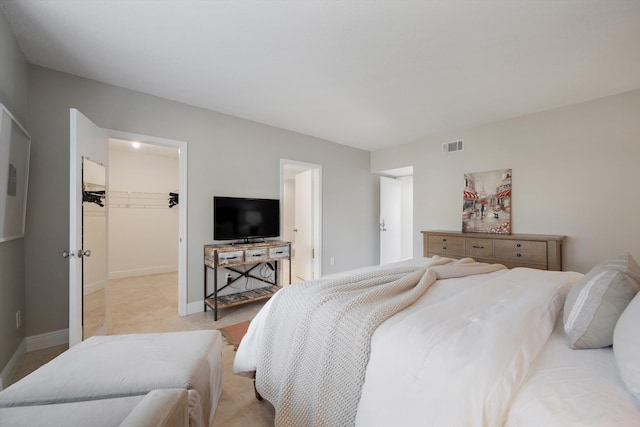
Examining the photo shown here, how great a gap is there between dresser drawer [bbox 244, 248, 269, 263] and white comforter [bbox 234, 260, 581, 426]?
2.31 metres

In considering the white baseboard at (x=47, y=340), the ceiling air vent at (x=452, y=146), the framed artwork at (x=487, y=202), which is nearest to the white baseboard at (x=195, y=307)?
the white baseboard at (x=47, y=340)

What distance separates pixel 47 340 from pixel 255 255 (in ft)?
6.51

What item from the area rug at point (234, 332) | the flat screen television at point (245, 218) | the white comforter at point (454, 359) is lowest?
the area rug at point (234, 332)

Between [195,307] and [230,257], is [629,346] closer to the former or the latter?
[230,257]

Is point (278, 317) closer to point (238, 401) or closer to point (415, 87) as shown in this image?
point (238, 401)

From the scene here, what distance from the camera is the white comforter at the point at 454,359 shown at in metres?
0.78

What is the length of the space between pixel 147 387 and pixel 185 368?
16 centimetres

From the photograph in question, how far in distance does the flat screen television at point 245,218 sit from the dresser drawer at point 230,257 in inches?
12.7

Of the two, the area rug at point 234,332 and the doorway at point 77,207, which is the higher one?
the doorway at point 77,207

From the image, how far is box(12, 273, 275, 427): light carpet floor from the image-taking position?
1.59 m

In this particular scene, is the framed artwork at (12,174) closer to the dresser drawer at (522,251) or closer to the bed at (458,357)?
the bed at (458,357)

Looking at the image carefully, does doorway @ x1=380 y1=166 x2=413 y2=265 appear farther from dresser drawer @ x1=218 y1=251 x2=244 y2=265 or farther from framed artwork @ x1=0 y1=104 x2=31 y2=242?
framed artwork @ x1=0 y1=104 x2=31 y2=242

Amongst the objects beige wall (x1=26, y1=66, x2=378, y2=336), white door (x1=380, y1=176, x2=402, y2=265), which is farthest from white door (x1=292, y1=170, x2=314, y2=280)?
white door (x1=380, y1=176, x2=402, y2=265)

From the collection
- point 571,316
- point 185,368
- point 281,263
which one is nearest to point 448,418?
point 571,316
